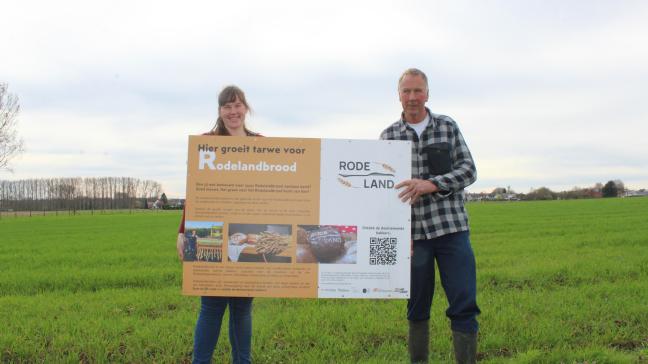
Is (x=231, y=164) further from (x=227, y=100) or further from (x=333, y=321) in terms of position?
(x=333, y=321)

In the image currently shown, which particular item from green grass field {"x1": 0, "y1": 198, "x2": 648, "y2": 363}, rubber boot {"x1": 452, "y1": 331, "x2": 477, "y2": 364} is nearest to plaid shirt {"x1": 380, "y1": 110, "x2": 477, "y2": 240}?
rubber boot {"x1": 452, "y1": 331, "x2": 477, "y2": 364}

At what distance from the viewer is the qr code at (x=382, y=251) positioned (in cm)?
393

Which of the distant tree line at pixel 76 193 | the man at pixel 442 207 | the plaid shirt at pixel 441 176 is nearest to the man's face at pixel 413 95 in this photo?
the man at pixel 442 207

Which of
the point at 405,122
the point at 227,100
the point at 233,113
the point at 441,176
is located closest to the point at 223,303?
the point at 233,113

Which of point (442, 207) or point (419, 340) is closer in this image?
point (442, 207)

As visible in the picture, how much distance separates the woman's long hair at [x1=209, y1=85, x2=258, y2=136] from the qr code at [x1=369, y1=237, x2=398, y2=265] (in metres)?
1.37

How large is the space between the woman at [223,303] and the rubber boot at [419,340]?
1.63 m

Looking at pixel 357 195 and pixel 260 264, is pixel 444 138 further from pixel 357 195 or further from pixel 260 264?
pixel 260 264

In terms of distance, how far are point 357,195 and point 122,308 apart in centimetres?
492

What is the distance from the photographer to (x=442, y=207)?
4.14 metres

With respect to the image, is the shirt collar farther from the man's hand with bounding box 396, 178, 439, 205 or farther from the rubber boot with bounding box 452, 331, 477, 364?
the rubber boot with bounding box 452, 331, 477, 364

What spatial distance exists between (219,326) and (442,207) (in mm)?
2143

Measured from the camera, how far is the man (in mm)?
4094

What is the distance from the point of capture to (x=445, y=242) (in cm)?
417
